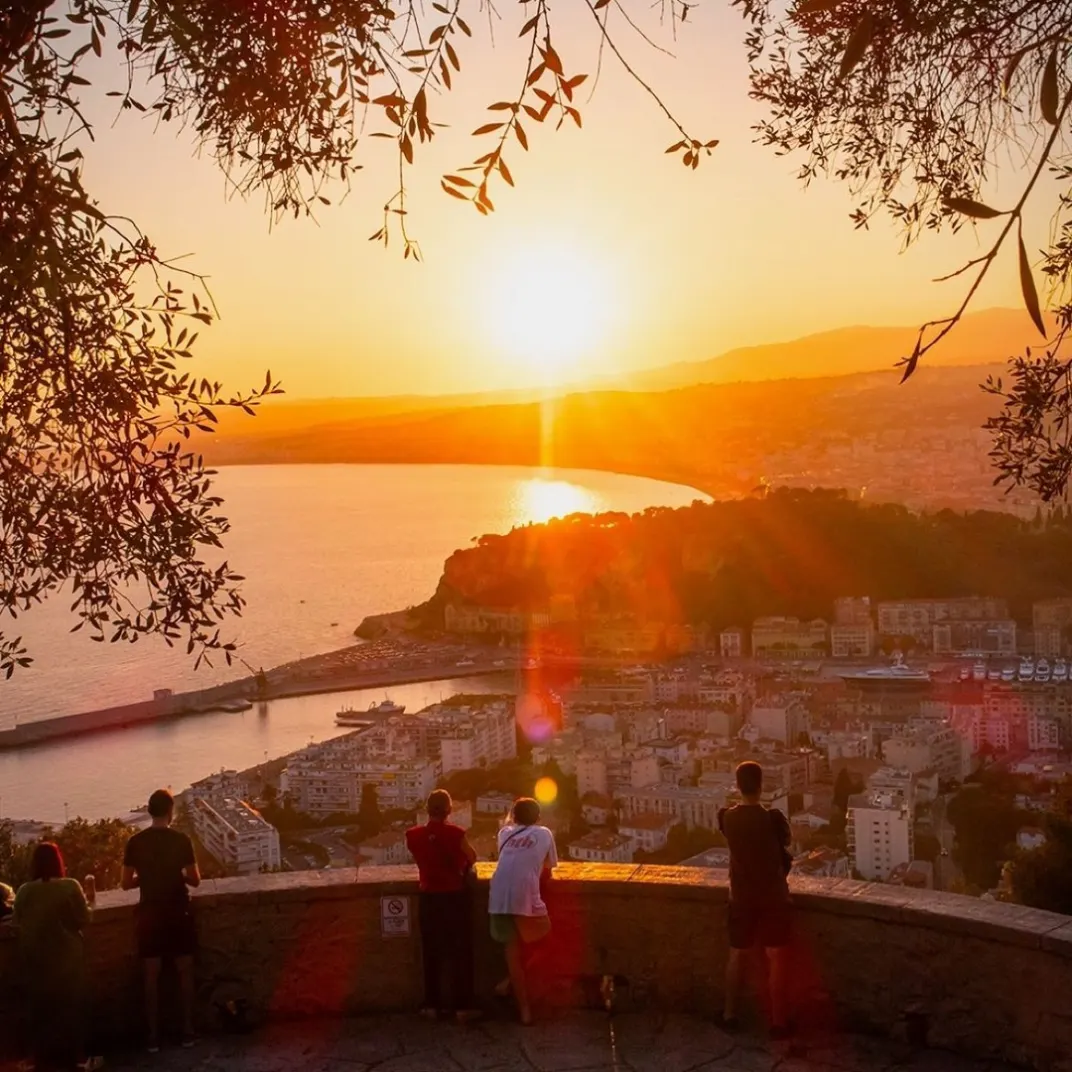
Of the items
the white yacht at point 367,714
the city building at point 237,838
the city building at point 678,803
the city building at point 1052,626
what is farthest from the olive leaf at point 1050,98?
the city building at point 1052,626

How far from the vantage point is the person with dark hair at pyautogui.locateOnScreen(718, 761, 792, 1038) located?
3107 mm

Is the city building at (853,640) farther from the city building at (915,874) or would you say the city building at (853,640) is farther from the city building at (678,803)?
the city building at (915,874)

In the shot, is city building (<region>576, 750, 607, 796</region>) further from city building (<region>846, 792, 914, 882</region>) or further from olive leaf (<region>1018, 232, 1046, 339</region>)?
olive leaf (<region>1018, 232, 1046, 339</region>)

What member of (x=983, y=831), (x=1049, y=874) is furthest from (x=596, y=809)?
(x=1049, y=874)

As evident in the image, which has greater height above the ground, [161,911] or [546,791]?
[161,911]

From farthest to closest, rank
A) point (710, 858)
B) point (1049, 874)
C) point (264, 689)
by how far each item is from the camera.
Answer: point (264, 689) → point (710, 858) → point (1049, 874)

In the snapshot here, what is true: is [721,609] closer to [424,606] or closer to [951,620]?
[951,620]

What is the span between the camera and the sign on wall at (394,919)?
3.42 metres

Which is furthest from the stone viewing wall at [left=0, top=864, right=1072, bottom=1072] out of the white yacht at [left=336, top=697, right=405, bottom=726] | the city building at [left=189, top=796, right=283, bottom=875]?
the white yacht at [left=336, top=697, right=405, bottom=726]

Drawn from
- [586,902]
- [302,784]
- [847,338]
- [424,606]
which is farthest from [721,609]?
[847,338]

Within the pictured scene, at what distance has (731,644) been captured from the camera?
1563 inches

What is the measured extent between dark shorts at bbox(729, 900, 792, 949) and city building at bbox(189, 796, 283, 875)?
10.6 meters

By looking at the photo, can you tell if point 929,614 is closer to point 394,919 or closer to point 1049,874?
point 1049,874

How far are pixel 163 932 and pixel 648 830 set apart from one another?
13.7 meters
